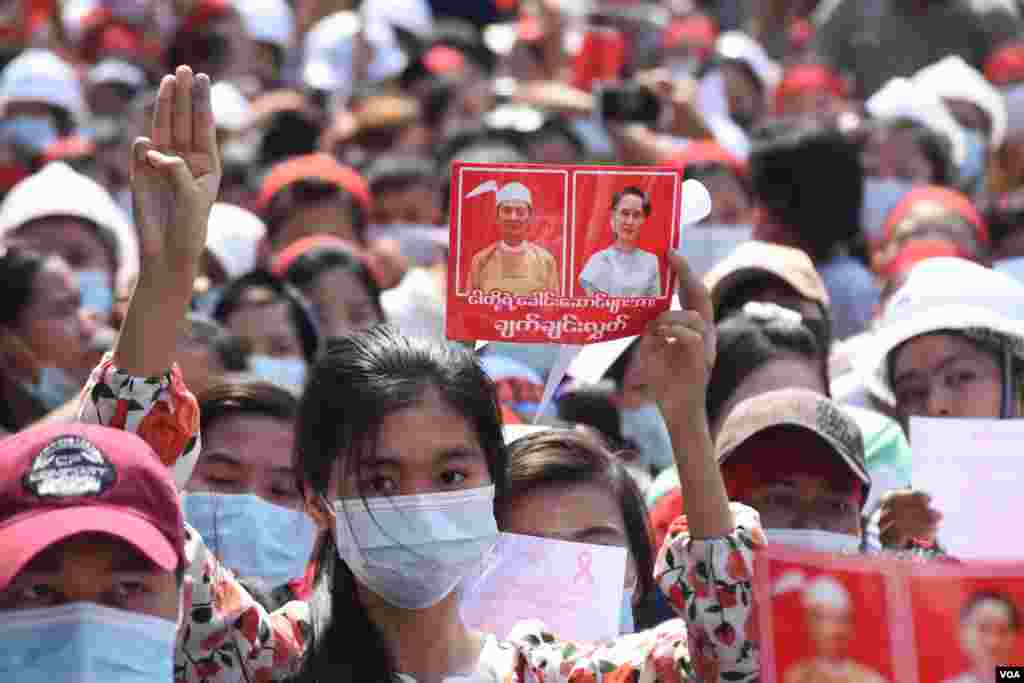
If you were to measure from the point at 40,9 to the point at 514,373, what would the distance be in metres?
9.33

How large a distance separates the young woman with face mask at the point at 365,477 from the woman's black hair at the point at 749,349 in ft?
6.05

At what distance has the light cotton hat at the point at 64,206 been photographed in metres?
8.32

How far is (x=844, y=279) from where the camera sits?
7.44 meters

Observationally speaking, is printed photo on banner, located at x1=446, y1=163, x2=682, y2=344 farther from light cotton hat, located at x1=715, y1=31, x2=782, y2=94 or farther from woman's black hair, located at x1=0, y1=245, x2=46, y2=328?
light cotton hat, located at x1=715, y1=31, x2=782, y2=94

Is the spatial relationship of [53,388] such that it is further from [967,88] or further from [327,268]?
[967,88]

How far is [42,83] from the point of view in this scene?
1221 centimetres

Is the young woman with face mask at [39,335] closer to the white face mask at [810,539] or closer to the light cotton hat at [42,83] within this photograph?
the white face mask at [810,539]

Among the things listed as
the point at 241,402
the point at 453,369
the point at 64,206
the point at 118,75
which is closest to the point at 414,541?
the point at 453,369

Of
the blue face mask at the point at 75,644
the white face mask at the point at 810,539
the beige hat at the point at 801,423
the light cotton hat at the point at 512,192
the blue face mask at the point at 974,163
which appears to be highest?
the blue face mask at the point at 974,163

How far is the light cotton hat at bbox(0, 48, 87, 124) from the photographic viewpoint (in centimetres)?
1213

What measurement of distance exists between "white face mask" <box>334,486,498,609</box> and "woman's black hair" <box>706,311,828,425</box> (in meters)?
2.03

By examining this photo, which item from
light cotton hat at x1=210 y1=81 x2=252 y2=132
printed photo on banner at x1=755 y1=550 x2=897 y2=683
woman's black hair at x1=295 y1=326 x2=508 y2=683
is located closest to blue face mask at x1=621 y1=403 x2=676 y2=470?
woman's black hair at x1=295 y1=326 x2=508 y2=683

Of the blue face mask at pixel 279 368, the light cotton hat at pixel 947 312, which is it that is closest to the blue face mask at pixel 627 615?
the light cotton hat at pixel 947 312

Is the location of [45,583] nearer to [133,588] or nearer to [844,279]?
[133,588]
